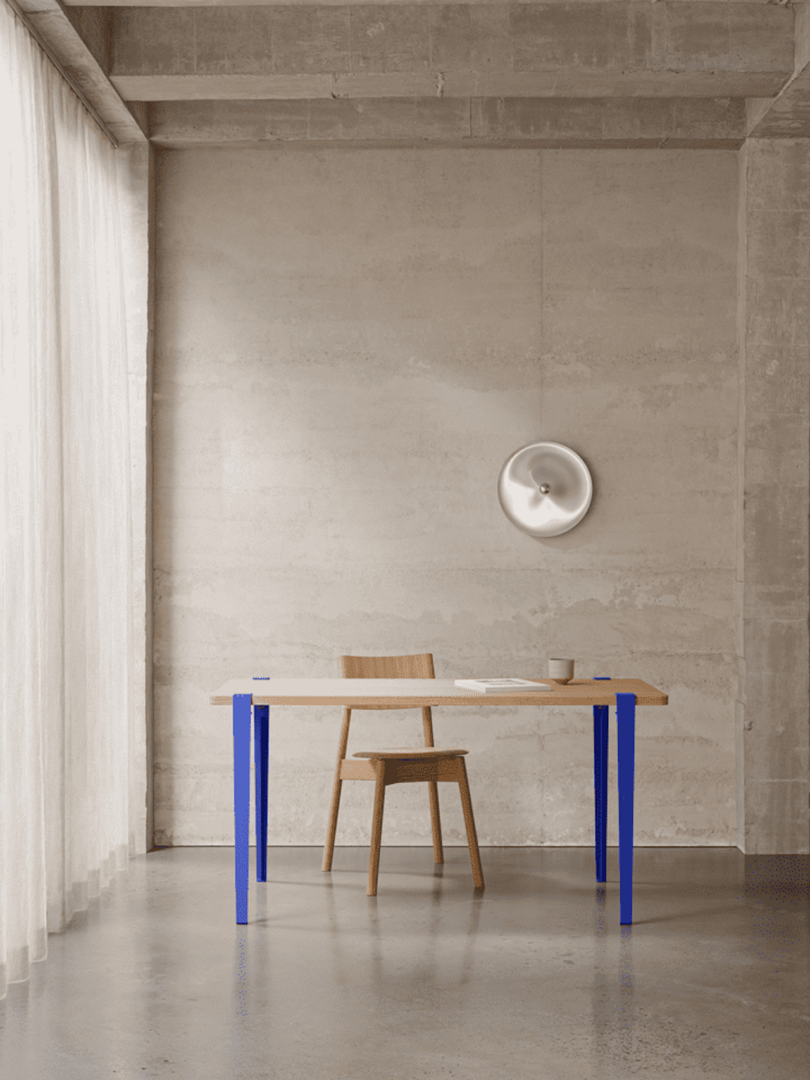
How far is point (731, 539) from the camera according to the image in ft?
17.5

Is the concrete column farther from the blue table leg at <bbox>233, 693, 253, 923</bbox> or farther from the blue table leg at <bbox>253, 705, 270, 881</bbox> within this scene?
the blue table leg at <bbox>233, 693, 253, 923</bbox>

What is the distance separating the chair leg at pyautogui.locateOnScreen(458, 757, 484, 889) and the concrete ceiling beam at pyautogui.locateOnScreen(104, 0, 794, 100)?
2.83 m

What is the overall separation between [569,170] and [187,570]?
2663 millimetres

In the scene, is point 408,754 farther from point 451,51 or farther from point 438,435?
point 451,51

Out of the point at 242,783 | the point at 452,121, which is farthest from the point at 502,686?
the point at 452,121

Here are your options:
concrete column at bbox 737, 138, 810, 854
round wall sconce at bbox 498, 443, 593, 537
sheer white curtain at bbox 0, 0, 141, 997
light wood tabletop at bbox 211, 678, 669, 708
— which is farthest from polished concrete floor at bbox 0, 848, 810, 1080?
round wall sconce at bbox 498, 443, 593, 537

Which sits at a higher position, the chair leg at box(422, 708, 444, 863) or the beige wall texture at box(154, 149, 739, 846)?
the beige wall texture at box(154, 149, 739, 846)

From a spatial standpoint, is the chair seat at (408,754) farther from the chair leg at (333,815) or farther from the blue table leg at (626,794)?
the blue table leg at (626,794)

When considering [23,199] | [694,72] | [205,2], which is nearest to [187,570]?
[23,199]

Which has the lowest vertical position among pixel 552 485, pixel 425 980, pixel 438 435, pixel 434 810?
pixel 425 980

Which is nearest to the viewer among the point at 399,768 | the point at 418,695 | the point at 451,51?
the point at 418,695

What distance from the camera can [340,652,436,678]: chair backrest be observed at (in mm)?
4910

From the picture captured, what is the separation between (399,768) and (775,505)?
2.22 meters

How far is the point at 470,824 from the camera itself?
4.39 m
